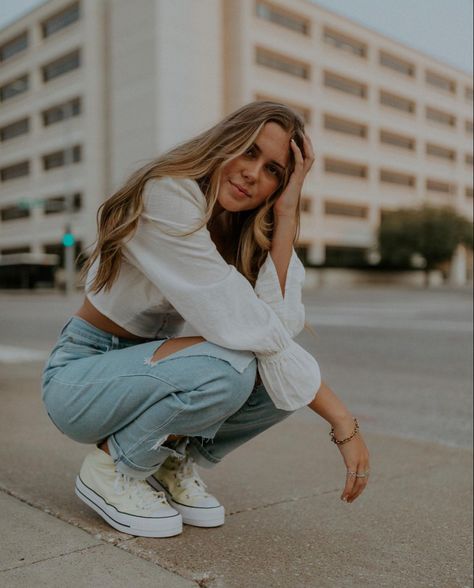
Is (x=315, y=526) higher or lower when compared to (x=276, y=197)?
lower

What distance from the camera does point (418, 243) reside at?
134ft

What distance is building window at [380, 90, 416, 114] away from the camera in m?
23.5

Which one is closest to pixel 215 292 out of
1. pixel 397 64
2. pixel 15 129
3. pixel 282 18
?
pixel 397 64

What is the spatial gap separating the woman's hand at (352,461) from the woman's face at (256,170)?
2.21ft

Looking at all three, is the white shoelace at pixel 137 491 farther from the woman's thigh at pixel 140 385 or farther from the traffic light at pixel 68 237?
the traffic light at pixel 68 237

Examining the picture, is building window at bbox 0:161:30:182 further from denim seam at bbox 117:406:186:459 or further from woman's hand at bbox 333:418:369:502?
woman's hand at bbox 333:418:369:502

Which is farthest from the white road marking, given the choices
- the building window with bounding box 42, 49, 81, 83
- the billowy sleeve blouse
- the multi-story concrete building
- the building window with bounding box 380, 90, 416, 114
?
the building window with bounding box 42, 49, 81, 83

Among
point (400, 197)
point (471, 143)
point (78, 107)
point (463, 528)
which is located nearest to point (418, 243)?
point (400, 197)

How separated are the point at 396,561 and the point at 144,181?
1.29 meters

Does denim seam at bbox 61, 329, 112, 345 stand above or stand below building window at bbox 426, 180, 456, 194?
below

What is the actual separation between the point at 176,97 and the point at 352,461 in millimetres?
37872

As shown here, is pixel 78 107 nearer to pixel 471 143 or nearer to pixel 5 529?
pixel 471 143

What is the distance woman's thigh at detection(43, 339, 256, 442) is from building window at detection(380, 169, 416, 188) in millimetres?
42575

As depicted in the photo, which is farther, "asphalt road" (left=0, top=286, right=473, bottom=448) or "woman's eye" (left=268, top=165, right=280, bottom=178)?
"asphalt road" (left=0, top=286, right=473, bottom=448)
